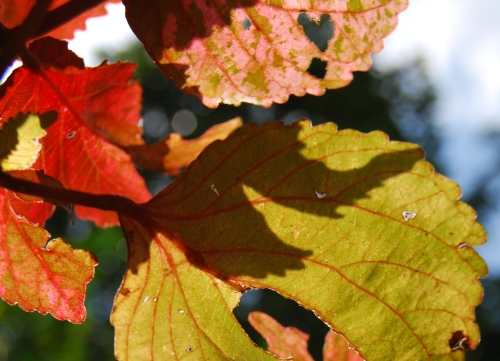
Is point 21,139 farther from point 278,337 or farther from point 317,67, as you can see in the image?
point 317,67

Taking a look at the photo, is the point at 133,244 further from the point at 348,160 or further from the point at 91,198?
the point at 348,160

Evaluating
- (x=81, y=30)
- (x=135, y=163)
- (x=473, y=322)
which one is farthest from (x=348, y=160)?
(x=81, y=30)

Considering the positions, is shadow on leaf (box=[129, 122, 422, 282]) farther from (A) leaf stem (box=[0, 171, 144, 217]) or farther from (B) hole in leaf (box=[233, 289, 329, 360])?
(B) hole in leaf (box=[233, 289, 329, 360])

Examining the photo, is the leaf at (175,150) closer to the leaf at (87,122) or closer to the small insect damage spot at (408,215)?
the leaf at (87,122)

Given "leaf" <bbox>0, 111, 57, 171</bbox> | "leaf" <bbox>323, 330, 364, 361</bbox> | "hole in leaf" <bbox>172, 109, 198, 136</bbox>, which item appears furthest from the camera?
"hole in leaf" <bbox>172, 109, 198, 136</bbox>

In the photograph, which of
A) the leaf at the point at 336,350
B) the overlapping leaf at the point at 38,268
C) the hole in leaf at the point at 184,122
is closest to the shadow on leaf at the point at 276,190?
the overlapping leaf at the point at 38,268

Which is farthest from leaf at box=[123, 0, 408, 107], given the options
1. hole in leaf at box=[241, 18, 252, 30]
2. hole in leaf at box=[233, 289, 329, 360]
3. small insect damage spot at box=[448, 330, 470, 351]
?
hole in leaf at box=[233, 289, 329, 360]
